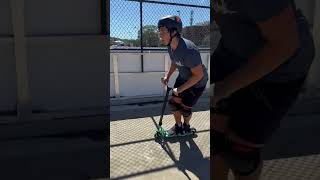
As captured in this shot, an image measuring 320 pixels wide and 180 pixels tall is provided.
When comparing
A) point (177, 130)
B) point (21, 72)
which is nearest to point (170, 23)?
point (177, 130)

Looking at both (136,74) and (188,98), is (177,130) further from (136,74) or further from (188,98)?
(136,74)

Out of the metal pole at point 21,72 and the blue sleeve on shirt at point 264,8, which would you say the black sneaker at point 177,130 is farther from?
the blue sleeve on shirt at point 264,8

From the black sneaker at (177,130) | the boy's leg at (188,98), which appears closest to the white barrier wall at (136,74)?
the black sneaker at (177,130)

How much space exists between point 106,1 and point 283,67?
1.32m

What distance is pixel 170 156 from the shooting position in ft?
15.3

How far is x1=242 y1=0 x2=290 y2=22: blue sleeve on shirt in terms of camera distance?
6.33 feet

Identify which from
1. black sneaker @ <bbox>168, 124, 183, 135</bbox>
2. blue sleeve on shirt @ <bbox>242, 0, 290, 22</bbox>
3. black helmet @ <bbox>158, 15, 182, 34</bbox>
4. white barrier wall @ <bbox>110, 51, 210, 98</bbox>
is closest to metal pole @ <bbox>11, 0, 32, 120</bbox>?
blue sleeve on shirt @ <bbox>242, 0, 290, 22</bbox>

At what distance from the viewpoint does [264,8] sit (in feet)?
6.37

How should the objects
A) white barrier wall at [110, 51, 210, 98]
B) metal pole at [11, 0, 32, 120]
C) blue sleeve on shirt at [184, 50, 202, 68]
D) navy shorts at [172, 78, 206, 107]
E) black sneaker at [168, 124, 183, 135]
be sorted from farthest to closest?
1. white barrier wall at [110, 51, 210, 98]
2. black sneaker at [168, 124, 183, 135]
3. navy shorts at [172, 78, 206, 107]
4. blue sleeve on shirt at [184, 50, 202, 68]
5. metal pole at [11, 0, 32, 120]

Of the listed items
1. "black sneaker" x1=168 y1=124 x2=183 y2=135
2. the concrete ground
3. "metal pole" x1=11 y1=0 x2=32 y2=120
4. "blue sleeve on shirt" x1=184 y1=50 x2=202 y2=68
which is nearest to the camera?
the concrete ground

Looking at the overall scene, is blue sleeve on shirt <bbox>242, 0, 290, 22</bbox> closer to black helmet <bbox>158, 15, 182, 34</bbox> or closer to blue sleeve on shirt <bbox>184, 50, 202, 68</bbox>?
blue sleeve on shirt <bbox>184, 50, 202, 68</bbox>

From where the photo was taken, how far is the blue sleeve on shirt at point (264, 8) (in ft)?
6.33

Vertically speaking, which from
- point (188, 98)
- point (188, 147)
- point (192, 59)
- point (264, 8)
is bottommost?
point (188, 147)

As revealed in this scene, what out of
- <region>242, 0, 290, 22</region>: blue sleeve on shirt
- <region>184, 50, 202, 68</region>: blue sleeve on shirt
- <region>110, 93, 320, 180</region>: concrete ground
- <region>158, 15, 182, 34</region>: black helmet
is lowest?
<region>110, 93, 320, 180</region>: concrete ground
